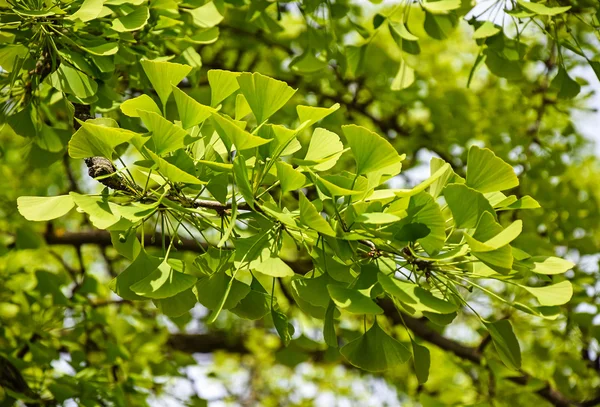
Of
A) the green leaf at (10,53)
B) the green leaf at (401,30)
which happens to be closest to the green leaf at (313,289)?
the green leaf at (10,53)

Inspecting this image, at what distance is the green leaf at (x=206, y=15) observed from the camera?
1.25 metres

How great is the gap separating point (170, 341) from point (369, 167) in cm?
210

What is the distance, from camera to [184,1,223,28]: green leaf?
4.11 ft

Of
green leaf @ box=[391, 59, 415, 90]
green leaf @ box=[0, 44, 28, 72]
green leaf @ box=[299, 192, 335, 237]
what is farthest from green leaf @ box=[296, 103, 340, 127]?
green leaf @ box=[391, 59, 415, 90]

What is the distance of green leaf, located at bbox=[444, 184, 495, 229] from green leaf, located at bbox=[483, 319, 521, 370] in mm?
157

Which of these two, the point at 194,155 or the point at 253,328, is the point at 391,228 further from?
the point at 253,328

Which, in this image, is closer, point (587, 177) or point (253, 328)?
point (253, 328)

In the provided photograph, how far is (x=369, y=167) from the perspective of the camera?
768 millimetres

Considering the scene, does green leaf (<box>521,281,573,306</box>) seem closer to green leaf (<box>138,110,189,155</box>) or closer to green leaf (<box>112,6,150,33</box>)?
green leaf (<box>138,110,189,155</box>)

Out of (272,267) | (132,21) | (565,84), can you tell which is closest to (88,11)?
(132,21)

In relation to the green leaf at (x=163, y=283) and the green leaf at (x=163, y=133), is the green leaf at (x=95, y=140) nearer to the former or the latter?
the green leaf at (x=163, y=133)

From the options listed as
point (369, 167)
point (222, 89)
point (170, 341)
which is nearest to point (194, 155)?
point (222, 89)

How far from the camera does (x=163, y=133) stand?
29.5 inches

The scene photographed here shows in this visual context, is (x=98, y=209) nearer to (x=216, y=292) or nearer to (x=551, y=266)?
(x=216, y=292)
